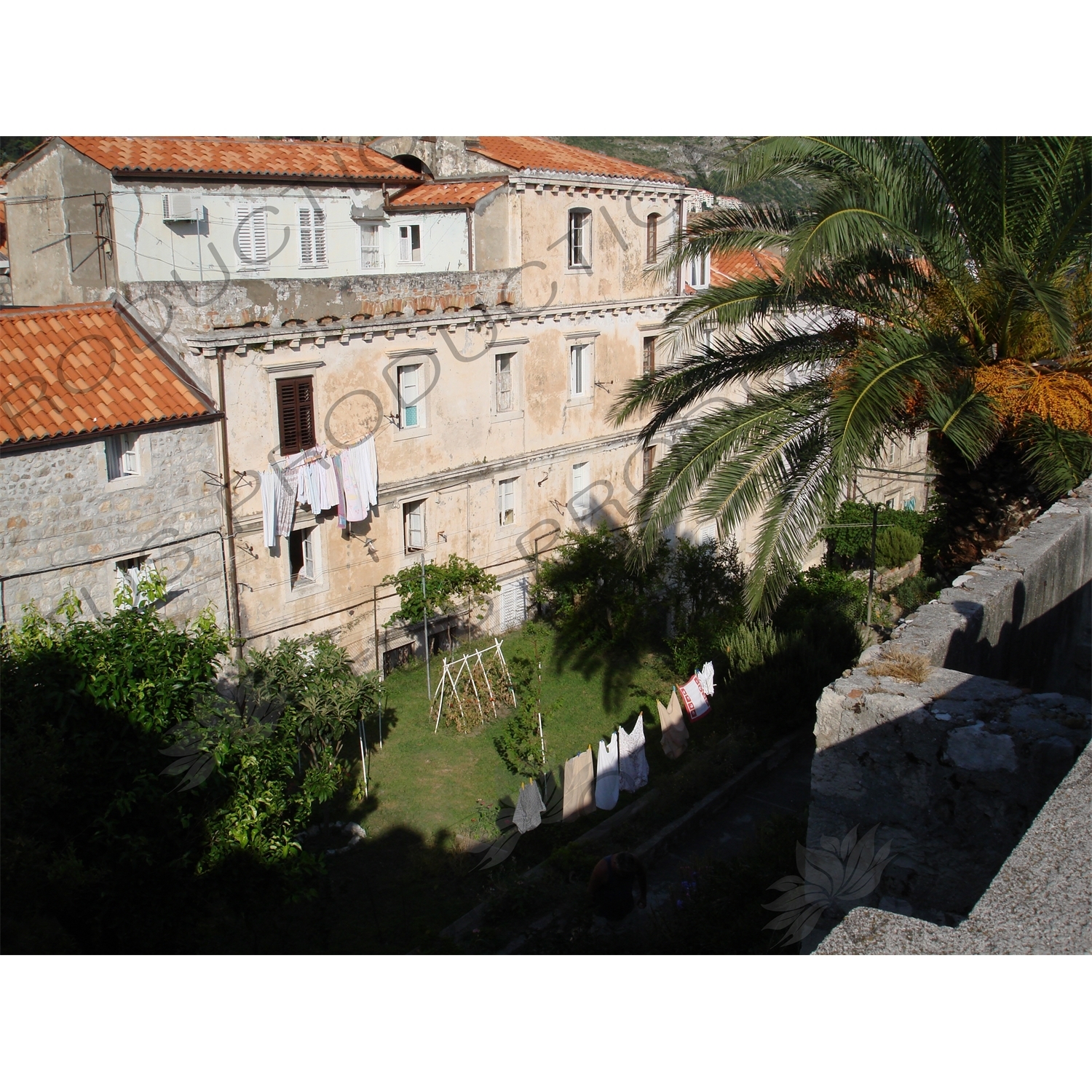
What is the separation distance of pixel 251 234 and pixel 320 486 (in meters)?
5.29

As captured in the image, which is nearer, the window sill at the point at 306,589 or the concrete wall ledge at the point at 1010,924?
the concrete wall ledge at the point at 1010,924

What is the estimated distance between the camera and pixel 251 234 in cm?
1945

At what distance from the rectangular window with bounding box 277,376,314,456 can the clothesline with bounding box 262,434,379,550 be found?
17 cm

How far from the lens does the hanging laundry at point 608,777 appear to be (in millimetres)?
12781

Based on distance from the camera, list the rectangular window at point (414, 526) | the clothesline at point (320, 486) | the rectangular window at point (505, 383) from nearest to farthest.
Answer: the clothesline at point (320, 486), the rectangular window at point (414, 526), the rectangular window at point (505, 383)

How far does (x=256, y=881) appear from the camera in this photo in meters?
9.35

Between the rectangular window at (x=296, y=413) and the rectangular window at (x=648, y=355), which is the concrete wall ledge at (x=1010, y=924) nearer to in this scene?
the rectangular window at (x=296, y=413)

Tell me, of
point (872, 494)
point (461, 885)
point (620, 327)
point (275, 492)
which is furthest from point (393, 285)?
point (872, 494)

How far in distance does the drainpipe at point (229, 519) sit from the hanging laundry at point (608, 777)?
19.3ft

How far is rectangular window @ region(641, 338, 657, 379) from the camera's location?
950 inches

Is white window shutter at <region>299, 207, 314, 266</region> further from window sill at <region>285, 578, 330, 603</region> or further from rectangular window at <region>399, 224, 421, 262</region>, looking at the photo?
window sill at <region>285, 578, 330, 603</region>

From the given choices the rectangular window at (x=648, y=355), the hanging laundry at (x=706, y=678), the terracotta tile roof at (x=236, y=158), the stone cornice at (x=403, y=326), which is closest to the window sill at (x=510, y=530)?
the stone cornice at (x=403, y=326)

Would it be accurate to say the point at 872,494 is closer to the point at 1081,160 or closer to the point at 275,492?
the point at 275,492

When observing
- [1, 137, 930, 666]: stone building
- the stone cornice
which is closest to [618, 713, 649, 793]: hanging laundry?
[1, 137, 930, 666]: stone building
